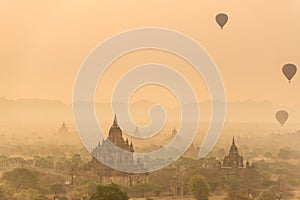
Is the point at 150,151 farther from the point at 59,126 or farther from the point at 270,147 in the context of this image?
the point at 270,147

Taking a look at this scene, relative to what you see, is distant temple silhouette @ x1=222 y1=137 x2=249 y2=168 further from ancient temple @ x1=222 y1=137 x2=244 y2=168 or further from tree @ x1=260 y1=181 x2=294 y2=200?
tree @ x1=260 y1=181 x2=294 y2=200

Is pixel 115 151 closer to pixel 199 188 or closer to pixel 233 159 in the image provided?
pixel 199 188

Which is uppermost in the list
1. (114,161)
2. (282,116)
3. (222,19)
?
(222,19)

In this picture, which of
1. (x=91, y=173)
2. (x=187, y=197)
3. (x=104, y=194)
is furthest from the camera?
(x=91, y=173)

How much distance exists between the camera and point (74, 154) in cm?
1234

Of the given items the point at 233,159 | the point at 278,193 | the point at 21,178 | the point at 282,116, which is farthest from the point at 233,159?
the point at 21,178

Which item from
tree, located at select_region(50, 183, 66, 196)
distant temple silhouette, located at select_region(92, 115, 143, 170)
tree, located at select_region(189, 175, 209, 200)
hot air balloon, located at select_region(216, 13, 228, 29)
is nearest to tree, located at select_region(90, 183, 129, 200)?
tree, located at select_region(50, 183, 66, 196)

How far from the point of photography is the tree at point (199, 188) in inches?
364

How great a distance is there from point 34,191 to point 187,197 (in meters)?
3.06

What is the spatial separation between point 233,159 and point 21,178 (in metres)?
6.06

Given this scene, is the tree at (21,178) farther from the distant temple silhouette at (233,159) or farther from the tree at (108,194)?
the distant temple silhouette at (233,159)

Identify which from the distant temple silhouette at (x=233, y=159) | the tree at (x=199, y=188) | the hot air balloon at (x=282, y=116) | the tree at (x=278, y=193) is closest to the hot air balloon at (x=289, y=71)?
the hot air balloon at (x=282, y=116)

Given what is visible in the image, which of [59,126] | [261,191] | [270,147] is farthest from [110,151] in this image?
[270,147]

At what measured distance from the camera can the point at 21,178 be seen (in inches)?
373
